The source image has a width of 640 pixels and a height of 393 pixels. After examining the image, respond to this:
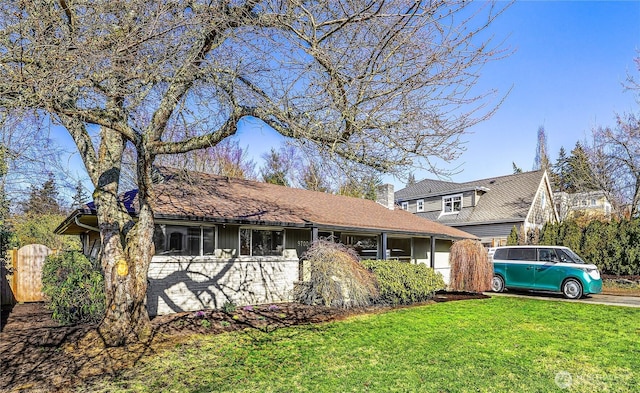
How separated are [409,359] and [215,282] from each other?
6561 millimetres

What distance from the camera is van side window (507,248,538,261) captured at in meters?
14.2

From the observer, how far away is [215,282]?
10.7m

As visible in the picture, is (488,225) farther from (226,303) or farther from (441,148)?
(441,148)

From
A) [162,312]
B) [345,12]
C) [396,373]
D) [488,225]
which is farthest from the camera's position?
[488,225]

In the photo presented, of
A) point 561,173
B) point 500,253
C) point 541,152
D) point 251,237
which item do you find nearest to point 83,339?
point 251,237

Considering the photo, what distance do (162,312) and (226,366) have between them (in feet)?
16.3

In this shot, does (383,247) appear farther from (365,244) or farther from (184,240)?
(184,240)

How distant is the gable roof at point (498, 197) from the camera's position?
77.8 ft

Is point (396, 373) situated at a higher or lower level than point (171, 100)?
lower

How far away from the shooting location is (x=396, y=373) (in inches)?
202

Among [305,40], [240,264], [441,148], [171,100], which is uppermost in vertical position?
[305,40]

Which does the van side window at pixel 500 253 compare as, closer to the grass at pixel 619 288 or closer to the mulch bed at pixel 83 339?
the grass at pixel 619 288

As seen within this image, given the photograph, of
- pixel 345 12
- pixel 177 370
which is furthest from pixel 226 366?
pixel 345 12

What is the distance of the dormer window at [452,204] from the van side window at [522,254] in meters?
12.3
